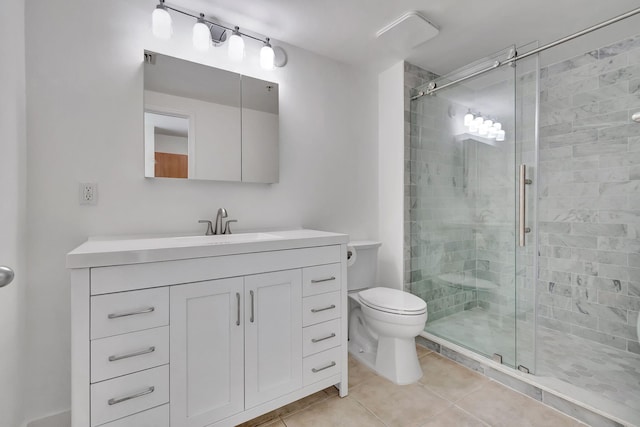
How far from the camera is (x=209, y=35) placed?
171cm

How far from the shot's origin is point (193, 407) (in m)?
1.22

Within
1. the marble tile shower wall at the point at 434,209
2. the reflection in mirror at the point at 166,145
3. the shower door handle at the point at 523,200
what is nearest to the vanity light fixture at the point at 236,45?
the reflection in mirror at the point at 166,145

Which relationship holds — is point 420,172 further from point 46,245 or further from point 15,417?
point 15,417

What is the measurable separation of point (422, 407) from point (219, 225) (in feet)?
5.05

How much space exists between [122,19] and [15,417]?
1918mm

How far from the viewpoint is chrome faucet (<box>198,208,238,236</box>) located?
1734 mm

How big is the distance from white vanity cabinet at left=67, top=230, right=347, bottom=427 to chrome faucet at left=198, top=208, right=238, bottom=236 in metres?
0.44

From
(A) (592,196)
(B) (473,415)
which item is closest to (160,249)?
(B) (473,415)

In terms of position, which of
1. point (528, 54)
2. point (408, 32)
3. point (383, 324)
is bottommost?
point (383, 324)

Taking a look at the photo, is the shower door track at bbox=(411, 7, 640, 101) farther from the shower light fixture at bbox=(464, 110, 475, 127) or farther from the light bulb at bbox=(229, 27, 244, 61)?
the light bulb at bbox=(229, 27, 244, 61)

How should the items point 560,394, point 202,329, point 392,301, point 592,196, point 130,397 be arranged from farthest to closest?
1. point 592,196
2. point 392,301
3. point 560,394
4. point 202,329
5. point 130,397

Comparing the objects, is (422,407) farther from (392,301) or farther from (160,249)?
(160,249)

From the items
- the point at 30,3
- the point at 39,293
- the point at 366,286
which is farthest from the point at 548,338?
the point at 30,3

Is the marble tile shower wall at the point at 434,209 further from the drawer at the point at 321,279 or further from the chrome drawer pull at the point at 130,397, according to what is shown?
the chrome drawer pull at the point at 130,397
